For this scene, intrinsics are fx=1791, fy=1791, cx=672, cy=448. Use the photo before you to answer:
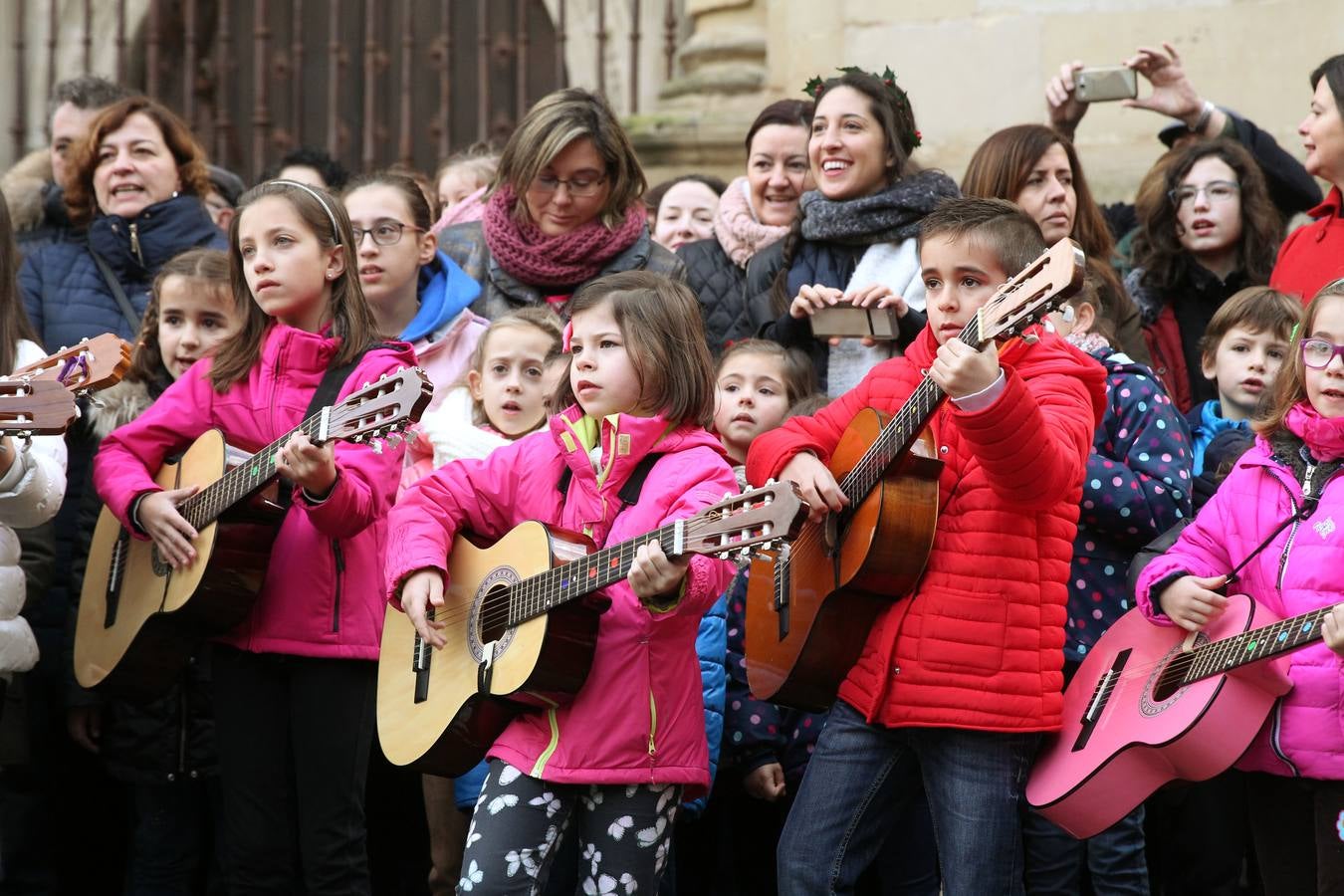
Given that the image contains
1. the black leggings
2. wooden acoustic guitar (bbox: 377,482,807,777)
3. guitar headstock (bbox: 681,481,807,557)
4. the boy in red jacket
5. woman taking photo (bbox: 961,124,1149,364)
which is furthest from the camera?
woman taking photo (bbox: 961,124,1149,364)

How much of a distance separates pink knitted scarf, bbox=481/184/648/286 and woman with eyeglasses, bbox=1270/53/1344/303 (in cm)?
197

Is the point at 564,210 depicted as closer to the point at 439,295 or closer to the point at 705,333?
the point at 439,295

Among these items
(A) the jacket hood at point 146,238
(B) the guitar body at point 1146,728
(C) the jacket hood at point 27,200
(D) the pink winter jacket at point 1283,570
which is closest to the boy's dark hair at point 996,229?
(D) the pink winter jacket at point 1283,570

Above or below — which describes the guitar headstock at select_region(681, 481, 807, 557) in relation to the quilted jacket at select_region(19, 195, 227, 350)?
below

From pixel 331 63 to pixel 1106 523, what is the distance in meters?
6.49

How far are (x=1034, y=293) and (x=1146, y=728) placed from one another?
103 cm

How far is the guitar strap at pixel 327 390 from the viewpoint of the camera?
176 inches

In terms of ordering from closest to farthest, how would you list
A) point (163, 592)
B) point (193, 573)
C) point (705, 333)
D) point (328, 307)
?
point (193, 573), point (163, 592), point (328, 307), point (705, 333)

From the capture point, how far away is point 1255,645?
11.9 ft

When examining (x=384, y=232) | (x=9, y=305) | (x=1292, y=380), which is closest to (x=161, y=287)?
(x=9, y=305)

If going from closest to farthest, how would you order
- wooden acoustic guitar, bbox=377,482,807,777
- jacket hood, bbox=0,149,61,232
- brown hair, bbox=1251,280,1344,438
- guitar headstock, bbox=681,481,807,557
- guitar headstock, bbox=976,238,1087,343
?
guitar headstock, bbox=976,238,1087,343
guitar headstock, bbox=681,481,807,557
wooden acoustic guitar, bbox=377,482,807,777
brown hair, bbox=1251,280,1344,438
jacket hood, bbox=0,149,61,232

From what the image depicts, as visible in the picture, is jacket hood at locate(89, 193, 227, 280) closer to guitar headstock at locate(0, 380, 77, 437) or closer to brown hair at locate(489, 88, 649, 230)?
brown hair at locate(489, 88, 649, 230)

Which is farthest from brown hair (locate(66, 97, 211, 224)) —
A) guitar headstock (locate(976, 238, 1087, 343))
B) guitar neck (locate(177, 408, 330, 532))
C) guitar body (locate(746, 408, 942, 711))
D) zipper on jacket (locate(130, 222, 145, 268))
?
guitar headstock (locate(976, 238, 1087, 343))

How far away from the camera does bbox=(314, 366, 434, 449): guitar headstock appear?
4020 millimetres
